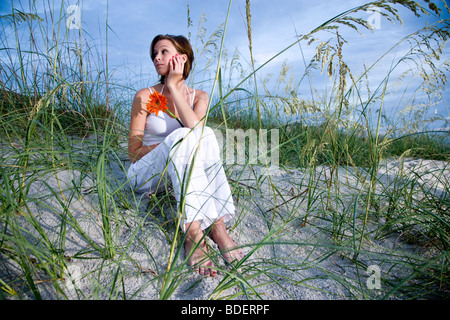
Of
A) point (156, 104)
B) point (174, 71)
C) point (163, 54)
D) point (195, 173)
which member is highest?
point (163, 54)

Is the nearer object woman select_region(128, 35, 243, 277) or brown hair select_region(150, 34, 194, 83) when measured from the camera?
woman select_region(128, 35, 243, 277)

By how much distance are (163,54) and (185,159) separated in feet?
3.12

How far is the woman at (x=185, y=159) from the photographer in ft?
4.46

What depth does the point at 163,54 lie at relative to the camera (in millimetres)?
1976

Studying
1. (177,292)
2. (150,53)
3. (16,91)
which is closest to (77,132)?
(16,91)

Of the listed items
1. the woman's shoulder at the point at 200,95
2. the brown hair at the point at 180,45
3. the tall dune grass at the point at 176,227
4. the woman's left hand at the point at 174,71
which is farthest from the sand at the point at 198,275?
the brown hair at the point at 180,45

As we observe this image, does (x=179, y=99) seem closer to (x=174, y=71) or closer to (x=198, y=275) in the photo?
(x=174, y=71)

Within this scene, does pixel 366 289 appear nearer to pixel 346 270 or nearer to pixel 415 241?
pixel 346 270

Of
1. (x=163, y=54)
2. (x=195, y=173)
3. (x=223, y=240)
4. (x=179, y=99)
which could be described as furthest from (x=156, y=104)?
(x=223, y=240)

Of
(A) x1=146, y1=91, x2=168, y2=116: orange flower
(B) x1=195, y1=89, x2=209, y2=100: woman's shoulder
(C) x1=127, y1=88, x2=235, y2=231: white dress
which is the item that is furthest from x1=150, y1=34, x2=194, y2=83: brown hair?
(C) x1=127, y1=88, x2=235, y2=231: white dress

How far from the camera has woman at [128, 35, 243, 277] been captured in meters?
1.36

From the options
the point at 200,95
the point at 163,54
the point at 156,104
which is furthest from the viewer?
the point at 200,95

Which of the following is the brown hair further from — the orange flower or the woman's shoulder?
the orange flower

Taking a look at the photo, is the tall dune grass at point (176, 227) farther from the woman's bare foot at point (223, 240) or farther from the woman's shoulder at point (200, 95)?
the woman's shoulder at point (200, 95)
